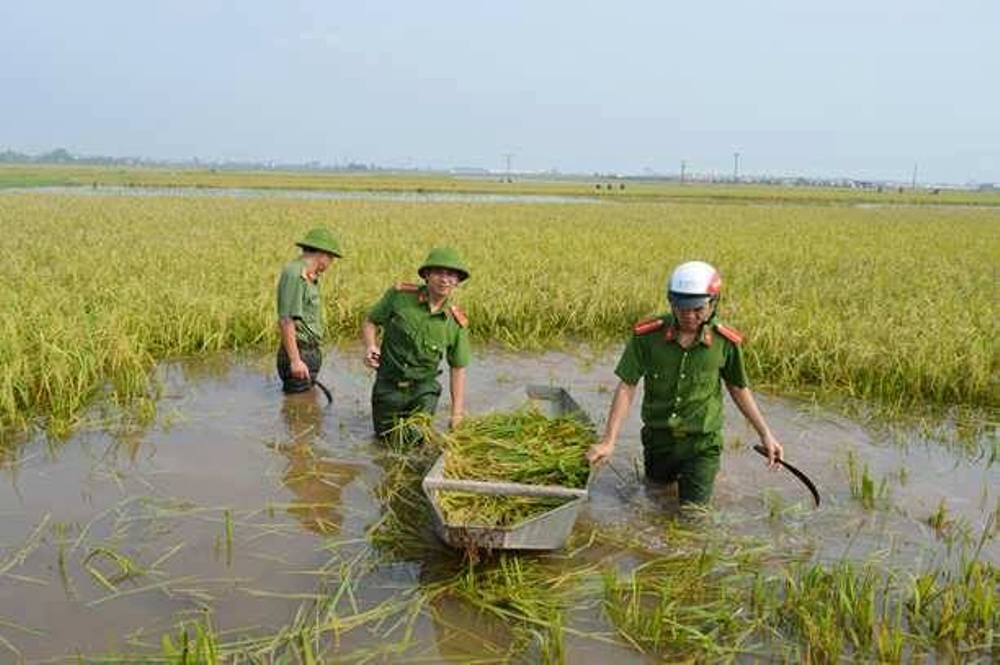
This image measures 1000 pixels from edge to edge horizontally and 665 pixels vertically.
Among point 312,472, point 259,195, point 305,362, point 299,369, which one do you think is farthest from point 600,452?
point 259,195

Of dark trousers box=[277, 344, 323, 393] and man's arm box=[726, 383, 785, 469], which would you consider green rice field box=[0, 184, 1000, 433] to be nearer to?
dark trousers box=[277, 344, 323, 393]

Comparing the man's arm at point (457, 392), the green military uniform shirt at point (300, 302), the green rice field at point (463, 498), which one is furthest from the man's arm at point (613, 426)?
the green military uniform shirt at point (300, 302)

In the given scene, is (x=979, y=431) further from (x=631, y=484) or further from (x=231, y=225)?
(x=231, y=225)

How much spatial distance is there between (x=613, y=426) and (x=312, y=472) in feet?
6.06

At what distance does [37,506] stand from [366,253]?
29.6ft

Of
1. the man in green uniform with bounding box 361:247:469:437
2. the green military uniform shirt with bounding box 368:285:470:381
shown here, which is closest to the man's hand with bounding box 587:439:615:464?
the man in green uniform with bounding box 361:247:469:437

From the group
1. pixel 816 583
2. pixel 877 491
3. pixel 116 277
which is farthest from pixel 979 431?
pixel 116 277

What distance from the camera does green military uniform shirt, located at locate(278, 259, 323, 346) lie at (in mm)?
5500

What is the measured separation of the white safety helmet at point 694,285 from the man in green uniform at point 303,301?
2.54 metres

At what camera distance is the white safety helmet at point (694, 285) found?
3.62m

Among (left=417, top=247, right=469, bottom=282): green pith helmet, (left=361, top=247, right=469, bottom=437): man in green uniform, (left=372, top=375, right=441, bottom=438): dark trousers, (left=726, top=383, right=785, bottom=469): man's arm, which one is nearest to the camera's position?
(left=726, top=383, right=785, bottom=469): man's arm

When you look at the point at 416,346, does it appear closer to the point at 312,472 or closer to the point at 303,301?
the point at 312,472

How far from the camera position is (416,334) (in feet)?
15.6

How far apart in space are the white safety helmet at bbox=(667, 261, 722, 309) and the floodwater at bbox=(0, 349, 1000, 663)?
118cm
